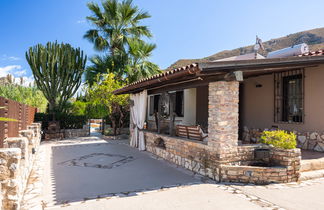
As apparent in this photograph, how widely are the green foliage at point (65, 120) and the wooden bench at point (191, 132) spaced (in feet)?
28.7

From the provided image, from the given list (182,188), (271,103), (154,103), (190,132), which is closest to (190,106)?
(271,103)

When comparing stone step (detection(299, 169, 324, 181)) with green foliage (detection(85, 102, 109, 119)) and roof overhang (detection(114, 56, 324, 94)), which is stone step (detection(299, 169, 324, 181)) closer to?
roof overhang (detection(114, 56, 324, 94))

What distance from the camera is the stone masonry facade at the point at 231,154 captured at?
190 inches

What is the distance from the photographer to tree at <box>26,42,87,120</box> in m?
12.4

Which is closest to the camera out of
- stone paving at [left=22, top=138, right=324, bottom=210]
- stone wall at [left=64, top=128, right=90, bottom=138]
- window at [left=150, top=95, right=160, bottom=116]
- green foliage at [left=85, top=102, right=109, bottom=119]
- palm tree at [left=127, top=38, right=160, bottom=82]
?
stone paving at [left=22, top=138, right=324, bottom=210]

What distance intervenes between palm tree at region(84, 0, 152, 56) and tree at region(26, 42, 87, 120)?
5.58 ft

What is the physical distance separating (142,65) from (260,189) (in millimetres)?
11032

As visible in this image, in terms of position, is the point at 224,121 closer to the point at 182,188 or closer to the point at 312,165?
the point at 182,188

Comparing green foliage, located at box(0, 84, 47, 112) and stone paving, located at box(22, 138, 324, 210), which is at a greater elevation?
green foliage, located at box(0, 84, 47, 112)

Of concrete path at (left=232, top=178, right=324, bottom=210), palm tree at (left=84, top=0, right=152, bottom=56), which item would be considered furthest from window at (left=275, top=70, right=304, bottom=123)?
palm tree at (left=84, top=0, right=152, bottom=56)

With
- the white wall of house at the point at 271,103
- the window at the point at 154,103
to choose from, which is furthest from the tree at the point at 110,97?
the white wall of house at the point at 271,103

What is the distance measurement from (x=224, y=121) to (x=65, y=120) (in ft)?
35.8

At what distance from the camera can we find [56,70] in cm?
1283

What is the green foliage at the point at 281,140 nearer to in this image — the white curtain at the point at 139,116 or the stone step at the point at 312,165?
the stone step at the point at 312,165
